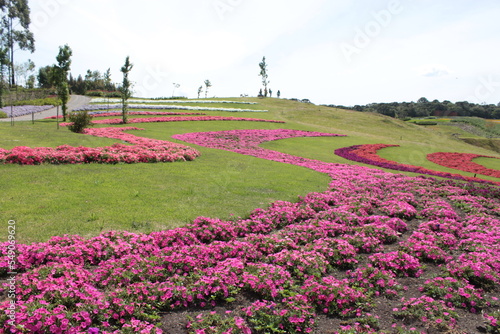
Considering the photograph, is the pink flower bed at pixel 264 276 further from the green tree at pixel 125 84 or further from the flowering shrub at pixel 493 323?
the green tree at pixel 125 84

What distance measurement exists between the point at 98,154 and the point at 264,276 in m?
12.9

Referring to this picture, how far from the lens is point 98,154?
54.4ft

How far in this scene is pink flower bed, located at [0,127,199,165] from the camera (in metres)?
14.8

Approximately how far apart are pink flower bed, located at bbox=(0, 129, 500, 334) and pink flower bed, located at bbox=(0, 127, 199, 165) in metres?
9.07

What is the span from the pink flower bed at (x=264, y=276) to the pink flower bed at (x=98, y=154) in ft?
29.8

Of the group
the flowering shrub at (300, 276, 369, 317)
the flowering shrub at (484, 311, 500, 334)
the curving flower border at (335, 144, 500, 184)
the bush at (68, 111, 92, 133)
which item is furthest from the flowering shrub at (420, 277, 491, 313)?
the bush at (68, 111, 92, 133)

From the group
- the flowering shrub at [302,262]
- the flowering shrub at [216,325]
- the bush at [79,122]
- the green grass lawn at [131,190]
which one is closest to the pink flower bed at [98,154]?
the green grass lawn at [131,190]

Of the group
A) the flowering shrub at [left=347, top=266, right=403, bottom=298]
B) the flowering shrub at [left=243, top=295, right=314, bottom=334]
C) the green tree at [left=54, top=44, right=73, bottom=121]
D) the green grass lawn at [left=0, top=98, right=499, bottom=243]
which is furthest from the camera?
the green tree at [left=54, top=44, right=73, bottom=121]

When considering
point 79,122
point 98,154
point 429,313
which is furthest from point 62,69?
point 429,313

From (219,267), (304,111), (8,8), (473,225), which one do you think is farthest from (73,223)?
(8,8)

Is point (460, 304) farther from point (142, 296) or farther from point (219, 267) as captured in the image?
point (142, 296)

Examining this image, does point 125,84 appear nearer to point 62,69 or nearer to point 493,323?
point 62,69

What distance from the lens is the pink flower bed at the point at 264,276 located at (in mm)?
5672

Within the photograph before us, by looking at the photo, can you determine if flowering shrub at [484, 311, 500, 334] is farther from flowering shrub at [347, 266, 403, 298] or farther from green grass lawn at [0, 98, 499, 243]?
green grass lawn at [0, 98, 499, 243]
